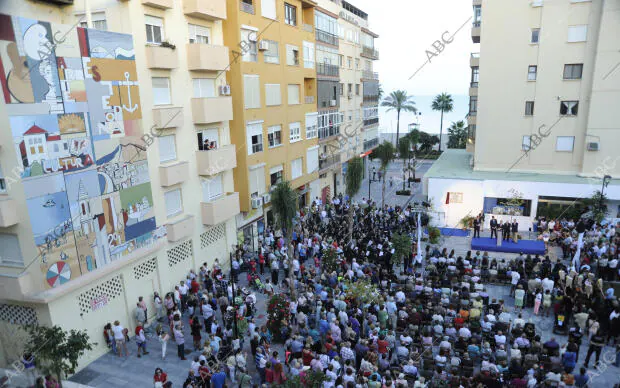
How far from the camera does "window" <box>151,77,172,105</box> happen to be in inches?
713

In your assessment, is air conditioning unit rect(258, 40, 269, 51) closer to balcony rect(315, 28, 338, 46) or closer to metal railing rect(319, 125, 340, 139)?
balcony rect(315, 28, 338, 46)

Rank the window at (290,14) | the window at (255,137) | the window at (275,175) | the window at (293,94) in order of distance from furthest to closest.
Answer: the window at (293,94) → the window at (290,14) → the window at (275,175) → the window at (255,137)

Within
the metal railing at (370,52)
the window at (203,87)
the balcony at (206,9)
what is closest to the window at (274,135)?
the window at (203,87)

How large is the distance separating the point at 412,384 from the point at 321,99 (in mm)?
25314

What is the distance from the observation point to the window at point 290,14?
2784 centimetres

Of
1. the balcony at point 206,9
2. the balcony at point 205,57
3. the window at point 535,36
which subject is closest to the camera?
the balcony at point 206,9

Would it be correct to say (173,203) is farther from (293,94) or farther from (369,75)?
(369,75)

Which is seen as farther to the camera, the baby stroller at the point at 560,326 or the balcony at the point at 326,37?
the balcony at the point at 326,37

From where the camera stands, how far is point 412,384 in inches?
478

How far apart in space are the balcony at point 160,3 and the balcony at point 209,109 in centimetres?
418

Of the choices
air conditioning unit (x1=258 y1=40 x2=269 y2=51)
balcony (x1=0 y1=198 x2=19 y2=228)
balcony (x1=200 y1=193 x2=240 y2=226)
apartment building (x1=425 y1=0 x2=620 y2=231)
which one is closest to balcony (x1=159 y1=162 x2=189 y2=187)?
balcony (x1=200 y1=193 x2=240 y2=226)

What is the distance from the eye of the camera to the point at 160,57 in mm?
Answer: 17609

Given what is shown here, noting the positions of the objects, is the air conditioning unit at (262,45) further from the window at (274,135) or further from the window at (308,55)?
the window at (308,55)

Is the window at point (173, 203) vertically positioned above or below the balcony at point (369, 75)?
below
